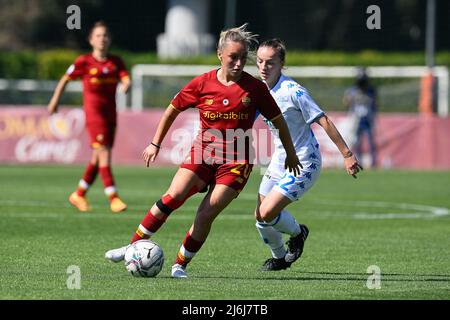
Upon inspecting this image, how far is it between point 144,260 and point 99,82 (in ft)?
23.1

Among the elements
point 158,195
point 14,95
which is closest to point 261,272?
point 158,195

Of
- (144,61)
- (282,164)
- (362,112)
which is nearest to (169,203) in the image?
(282,164)

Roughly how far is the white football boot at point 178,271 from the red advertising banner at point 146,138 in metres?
17.4

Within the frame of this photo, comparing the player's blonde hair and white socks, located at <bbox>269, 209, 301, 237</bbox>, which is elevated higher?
the player's blonde hair

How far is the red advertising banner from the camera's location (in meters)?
27.3

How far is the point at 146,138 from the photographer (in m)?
27.7

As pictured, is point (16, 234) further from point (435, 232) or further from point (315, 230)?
point (435, 232)

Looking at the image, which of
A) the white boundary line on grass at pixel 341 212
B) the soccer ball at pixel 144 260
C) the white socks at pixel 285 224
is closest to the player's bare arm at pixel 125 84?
the white boundary line on grass at pixel 341 212

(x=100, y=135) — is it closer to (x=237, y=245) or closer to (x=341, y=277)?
(x=237, y=245)

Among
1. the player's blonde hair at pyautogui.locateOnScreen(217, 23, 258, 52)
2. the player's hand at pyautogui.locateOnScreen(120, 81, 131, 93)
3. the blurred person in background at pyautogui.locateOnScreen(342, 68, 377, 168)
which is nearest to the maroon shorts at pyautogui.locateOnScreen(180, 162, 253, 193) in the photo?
the player's blonde hair at pyautogui.locateOnScreen(217, 23, 258, 52)

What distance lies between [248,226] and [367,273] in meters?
4.59

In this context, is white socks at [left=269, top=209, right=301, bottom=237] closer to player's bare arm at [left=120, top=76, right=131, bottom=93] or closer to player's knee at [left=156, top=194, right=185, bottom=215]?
player's knee at [left=156, top=194, right=185, bottom=215]

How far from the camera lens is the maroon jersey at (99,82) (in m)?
15.9
